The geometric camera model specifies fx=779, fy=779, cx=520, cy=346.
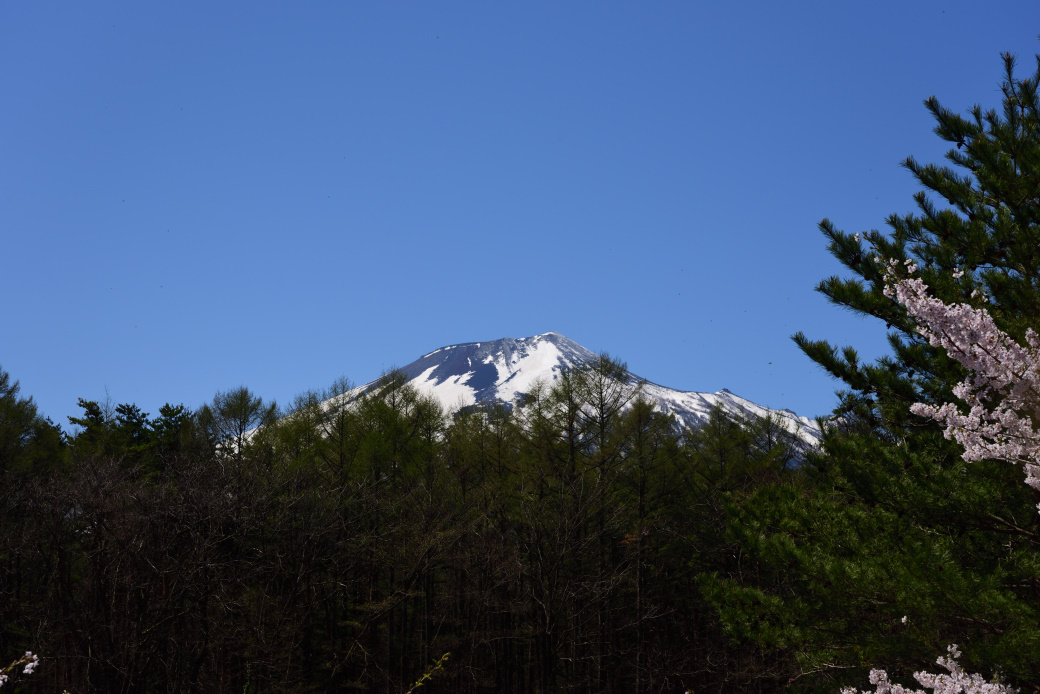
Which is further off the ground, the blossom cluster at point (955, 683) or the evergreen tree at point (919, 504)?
the evergreen tree at point (919, 504)

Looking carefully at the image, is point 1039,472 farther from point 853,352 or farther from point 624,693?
point 624,693

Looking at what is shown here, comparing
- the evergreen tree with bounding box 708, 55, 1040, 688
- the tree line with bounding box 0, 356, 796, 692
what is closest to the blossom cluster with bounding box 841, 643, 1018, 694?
the evergreen tree with bounding box 708, 55, 1040, 688

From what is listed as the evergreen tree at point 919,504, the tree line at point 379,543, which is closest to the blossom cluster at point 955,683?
the evergreen tree at point 919,504

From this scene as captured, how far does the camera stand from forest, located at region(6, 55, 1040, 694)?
854 cm

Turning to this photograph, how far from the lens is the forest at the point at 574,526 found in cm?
854

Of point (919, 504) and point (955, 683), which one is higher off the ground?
point (919, 504)

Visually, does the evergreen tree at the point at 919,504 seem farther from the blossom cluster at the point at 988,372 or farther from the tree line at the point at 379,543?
the tree line at the point at 379,543

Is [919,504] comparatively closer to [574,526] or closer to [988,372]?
[988,372]

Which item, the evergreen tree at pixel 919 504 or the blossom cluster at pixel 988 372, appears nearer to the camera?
the blossom cluster at pixel 988 372

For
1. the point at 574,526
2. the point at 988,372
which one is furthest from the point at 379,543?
the point at 988,372

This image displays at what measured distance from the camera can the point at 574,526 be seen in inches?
832

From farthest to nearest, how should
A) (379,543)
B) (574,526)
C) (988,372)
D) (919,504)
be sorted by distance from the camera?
(379,543) < (574,526) < (919,504) < (988,372)

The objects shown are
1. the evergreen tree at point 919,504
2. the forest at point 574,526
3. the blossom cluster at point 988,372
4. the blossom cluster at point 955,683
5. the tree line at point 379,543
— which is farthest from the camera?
the tree line at point 379,543

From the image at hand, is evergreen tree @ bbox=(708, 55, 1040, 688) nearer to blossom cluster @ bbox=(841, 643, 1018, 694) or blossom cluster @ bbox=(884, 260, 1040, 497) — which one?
blossom cluster @ bbox=(841, 643, 1018, 694)
